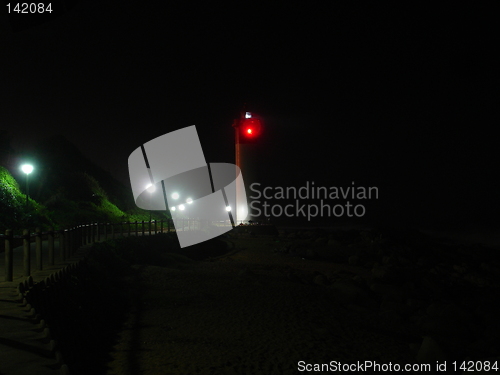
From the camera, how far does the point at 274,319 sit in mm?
8805

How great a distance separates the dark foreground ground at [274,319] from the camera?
673 centimetres

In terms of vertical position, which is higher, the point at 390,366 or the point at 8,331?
the point at 8,331

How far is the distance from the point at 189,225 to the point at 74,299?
67.5ft

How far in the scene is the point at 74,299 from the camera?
8008mm

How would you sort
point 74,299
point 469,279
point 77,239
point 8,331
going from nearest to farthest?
point 8,331 < point 74,299 < point 77,239 < point 469,279

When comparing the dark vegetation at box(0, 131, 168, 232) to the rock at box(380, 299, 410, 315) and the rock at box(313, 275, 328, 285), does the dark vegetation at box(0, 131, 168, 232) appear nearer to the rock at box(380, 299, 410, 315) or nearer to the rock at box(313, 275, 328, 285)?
the rock at box(313, 275, 328, 285)

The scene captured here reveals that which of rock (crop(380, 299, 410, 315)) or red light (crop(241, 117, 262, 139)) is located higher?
red light (crop(241, 117, 262, 139))

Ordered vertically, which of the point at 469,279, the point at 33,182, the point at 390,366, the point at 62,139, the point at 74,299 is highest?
the point at 62,139

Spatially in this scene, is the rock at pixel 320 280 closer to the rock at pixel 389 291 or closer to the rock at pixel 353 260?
the rock at pixel 389 291

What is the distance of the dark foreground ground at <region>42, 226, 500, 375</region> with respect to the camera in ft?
22.1

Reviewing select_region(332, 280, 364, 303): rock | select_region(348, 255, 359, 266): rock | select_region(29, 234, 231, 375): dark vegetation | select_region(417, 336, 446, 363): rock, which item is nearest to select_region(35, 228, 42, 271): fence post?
select_region(29, 234, 231, 375): dark vegetation

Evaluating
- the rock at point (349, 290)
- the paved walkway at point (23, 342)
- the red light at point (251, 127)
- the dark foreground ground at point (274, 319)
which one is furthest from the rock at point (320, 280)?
the red light at point (251, 127)

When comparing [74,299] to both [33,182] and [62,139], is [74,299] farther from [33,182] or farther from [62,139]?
[62,139]

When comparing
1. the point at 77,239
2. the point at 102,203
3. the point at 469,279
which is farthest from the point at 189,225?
the point at 469,279
